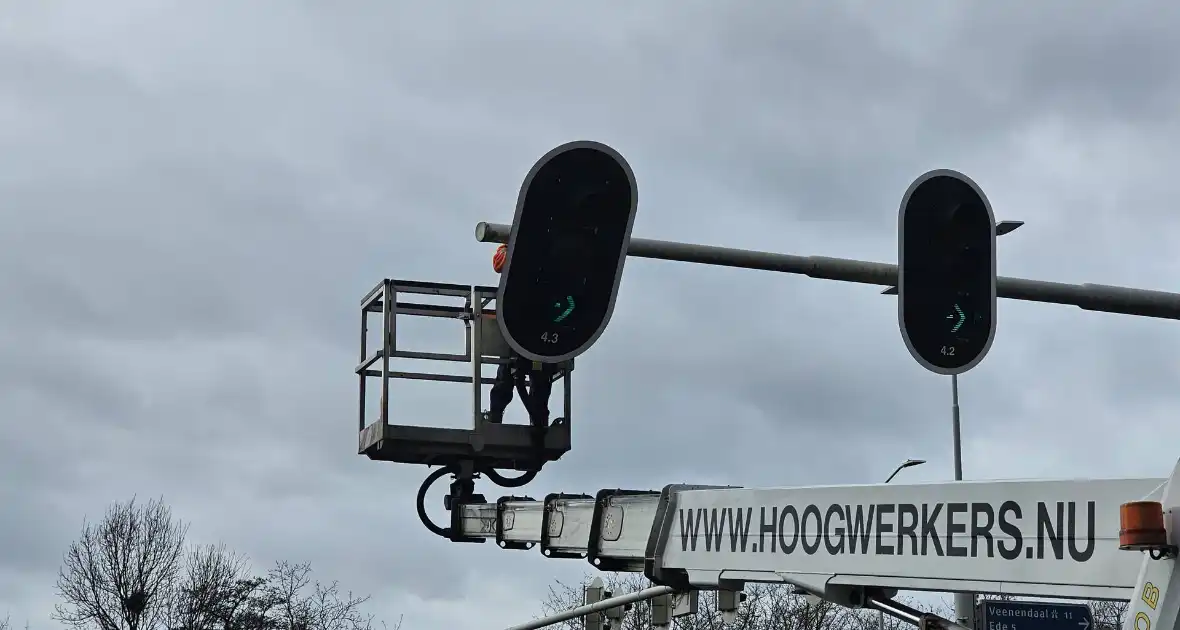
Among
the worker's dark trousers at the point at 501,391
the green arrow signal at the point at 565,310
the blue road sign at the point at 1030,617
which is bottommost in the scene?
the blue road sign at the point at 1030,617

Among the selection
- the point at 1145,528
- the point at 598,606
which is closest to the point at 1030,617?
the point at 598,606

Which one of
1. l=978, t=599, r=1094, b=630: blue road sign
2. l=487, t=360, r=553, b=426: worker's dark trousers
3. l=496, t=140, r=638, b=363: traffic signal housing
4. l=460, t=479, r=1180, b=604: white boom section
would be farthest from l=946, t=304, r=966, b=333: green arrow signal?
l=487, t=360, r=553, b=426: worker's dark trousers

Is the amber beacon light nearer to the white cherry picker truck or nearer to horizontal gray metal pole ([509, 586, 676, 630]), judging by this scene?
the white cherry picker truck

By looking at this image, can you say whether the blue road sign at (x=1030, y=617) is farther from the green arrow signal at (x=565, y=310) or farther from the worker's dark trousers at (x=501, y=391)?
the green arrow signal at (x=565, y=310)

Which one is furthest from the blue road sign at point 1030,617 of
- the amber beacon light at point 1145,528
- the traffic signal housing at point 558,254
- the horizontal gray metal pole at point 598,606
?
the amber beacon light at point 1145,528

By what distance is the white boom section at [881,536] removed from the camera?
7035mm

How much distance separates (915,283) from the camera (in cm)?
1014

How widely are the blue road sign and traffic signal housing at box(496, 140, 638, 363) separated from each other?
6440 millimetres

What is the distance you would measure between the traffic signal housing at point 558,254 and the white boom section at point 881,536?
137cm

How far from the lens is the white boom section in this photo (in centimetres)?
704

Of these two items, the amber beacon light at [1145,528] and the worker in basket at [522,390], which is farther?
the worker in basket at [522,390]

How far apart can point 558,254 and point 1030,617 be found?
7098mm

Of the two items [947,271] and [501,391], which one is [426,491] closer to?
[501,391]

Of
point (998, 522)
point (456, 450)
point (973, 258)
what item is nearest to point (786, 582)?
point (998, 522)
